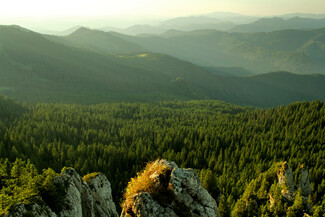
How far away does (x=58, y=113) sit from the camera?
14375cm

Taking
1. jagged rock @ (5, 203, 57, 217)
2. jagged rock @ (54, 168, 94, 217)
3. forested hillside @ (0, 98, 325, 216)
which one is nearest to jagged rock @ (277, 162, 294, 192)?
forested hillside @ (0, 98, 325, 216)

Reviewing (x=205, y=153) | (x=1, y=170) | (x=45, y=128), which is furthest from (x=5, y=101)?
(x=1, y=170)

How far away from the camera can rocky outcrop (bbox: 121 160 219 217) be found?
18.6 m

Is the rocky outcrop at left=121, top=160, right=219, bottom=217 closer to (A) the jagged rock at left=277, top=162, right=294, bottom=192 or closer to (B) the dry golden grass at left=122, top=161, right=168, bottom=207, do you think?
(B) the dry golden grass at left=122, top=161, right=168, bottom=207

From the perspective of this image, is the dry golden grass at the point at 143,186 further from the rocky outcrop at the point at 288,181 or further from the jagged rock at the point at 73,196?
the rocky outcrop at the point at 288,181

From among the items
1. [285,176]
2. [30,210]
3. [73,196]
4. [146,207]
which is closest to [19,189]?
[30,210]

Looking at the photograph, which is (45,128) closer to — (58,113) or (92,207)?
(58,113)

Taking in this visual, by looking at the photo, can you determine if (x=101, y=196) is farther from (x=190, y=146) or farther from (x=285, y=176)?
(x=190, y=146)

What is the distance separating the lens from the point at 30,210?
16.2 m

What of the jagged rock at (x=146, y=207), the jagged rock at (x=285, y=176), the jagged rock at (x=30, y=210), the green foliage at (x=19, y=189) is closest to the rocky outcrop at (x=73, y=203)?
the jagged rock at (x=30, y=210)

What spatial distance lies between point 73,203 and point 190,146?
82.2 m

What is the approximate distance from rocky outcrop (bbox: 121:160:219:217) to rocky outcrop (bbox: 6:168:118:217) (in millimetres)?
5455

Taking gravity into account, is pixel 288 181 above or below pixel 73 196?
below

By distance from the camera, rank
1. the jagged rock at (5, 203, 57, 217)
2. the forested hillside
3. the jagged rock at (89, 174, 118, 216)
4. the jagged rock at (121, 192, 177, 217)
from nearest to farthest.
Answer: the jagged rock at (5, 203, 57, 217) → the jagged rock at (121, 192, 177, 217) → the jagged rock at (89, 174, 118, 216) → the forested hillside
